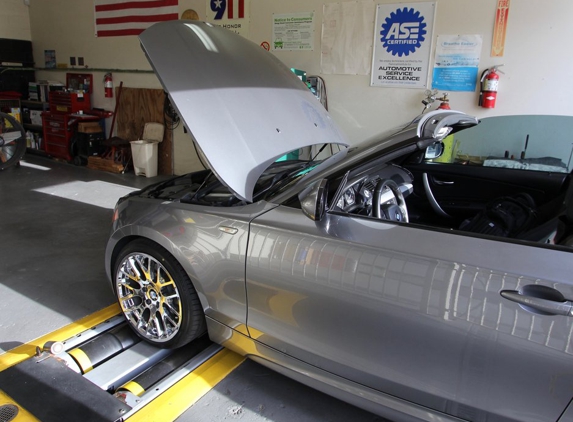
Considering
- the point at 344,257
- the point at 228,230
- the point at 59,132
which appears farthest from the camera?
the point at 59,132

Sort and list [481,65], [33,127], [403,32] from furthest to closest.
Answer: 1. [33,127]
2. [403,32]
3. [481,65]

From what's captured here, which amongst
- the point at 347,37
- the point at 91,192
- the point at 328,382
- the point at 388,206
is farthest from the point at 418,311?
the point at 91,192

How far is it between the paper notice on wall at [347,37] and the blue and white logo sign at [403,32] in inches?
7.9

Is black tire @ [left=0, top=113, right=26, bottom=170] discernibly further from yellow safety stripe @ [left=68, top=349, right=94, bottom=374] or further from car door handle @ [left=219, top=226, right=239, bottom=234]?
car door handle @ [left=219, top=226, right=239, bottom=234]

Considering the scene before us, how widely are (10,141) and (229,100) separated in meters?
5.61

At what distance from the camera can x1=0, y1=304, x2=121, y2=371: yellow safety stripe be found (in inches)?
81.3

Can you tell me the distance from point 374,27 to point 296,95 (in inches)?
112

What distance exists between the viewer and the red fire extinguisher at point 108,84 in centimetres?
718

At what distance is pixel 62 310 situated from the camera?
264 centimetres

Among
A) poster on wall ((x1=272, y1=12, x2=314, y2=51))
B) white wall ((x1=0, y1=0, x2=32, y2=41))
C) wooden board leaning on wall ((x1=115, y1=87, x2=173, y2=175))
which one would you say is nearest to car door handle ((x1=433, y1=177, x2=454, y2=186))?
poster on wall ((x1=272, y1=12, x2=314, y2=51))

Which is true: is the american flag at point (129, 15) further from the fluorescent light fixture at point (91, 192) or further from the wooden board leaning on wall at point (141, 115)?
the fluorescent light fixture at point (91, 192)

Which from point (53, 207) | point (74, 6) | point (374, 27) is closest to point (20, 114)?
point (74, 6)

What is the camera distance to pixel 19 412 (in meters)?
1.70

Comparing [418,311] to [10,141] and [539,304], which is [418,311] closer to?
[539,304]
